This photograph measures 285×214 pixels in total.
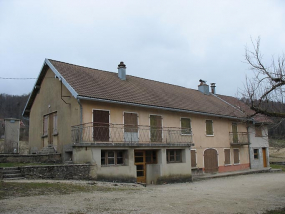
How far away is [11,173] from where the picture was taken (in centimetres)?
1312

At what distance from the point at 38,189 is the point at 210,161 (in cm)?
1587

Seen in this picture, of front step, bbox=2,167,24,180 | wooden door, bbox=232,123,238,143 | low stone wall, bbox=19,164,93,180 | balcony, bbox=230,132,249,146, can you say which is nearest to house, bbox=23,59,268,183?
low stone wall, bbox=19,164,93,180

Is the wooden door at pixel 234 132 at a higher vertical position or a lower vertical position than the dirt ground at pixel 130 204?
higher

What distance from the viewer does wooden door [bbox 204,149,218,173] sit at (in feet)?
77.0

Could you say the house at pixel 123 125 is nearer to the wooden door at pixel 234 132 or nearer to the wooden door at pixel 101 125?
the wooden door at pixel 101 125

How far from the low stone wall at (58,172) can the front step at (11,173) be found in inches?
7.8

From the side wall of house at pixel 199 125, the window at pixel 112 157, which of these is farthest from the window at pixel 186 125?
the window at pixel 112 157

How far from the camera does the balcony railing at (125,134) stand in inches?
643

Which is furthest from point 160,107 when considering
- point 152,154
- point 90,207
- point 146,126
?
point 90,207

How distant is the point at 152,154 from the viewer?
1927 cm

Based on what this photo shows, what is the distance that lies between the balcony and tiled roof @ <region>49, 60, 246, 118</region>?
1.83 meters

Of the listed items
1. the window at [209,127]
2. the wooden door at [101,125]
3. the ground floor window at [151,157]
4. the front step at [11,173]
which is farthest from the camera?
the window at [209,127]

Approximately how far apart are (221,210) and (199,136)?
13886 millimetres

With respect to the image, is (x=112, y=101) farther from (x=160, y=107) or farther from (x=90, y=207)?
(x=90, y=207)
